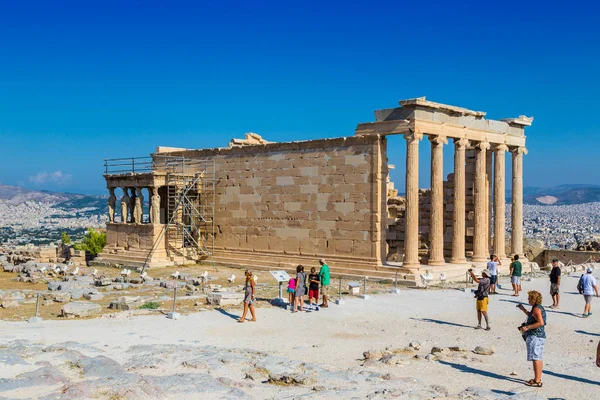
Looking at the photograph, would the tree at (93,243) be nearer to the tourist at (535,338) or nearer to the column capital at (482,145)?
the column capital at (482,145)

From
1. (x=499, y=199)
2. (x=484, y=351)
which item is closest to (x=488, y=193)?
(x=499, y=199)

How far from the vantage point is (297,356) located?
13.2 meters

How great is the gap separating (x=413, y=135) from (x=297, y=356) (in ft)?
43.6

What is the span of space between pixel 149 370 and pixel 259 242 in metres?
18.3

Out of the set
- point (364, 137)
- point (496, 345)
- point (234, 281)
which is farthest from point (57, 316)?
point (364, 137)

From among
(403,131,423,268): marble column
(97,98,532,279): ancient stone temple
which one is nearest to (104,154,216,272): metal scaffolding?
(97,98,532,279): ancient stone temple

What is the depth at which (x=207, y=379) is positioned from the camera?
11102 millimetres

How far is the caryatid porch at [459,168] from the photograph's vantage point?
25.0 m

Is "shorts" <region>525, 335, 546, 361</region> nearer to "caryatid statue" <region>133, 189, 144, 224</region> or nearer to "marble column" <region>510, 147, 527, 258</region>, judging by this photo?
"marble column" <region>510, 147, 527, 258</region>

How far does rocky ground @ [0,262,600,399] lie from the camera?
1070 cm

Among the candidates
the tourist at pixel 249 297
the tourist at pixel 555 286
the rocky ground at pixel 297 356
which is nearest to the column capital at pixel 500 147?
the tourist at pixel 555 286

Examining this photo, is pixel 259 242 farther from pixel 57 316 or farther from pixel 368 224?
pixel 57 316

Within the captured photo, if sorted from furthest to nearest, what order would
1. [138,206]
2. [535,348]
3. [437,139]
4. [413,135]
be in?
[138,206] < [437,139] < [413,135] < [535,348]

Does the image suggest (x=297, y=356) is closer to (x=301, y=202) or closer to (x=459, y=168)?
(x=301, y=202)
